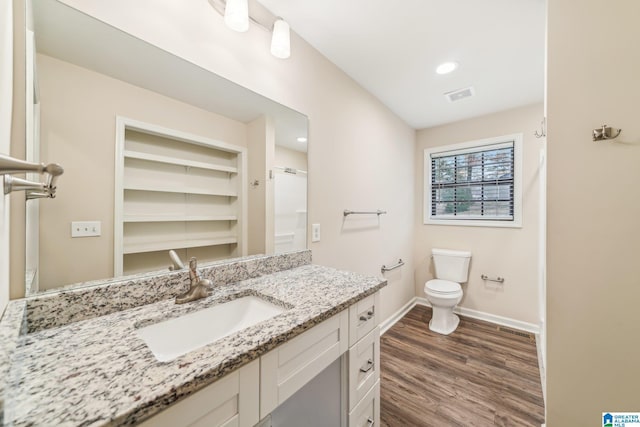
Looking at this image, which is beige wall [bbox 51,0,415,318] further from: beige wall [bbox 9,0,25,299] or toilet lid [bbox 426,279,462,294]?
toilet lid [bbox 426,279,462,294]

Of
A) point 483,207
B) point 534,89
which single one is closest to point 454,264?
point 483,207

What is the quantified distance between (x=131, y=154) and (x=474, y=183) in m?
3.21

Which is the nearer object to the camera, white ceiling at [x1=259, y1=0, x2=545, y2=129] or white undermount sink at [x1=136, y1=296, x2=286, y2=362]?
white undermount sink at [x1=136, y1=296, x2=286, y2=362]

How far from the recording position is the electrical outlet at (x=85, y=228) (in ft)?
2.61

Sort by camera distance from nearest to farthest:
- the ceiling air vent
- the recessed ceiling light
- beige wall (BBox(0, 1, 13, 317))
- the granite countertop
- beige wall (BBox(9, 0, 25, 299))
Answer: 1. the granite countertop
2. beige wall (BBox(0, 1, 13, 317))
3. beige wall (BBox(9, 0, 25, 299))
4. the recessed ceiling light
5. the ceiling air vent

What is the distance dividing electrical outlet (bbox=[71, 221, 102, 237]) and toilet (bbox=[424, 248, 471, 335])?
2.62 meters

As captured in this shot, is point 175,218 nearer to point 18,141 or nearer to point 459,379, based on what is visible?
point 18,141

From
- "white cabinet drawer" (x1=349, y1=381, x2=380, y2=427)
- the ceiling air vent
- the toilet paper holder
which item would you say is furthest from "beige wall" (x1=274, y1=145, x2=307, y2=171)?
the toilet paper holder

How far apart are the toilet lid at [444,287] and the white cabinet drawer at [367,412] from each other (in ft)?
5.09

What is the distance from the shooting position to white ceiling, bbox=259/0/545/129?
136 centimetres

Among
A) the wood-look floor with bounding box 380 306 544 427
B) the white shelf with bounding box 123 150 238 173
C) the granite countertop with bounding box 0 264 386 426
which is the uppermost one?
the white shelf with bounding box 123 150 238 173

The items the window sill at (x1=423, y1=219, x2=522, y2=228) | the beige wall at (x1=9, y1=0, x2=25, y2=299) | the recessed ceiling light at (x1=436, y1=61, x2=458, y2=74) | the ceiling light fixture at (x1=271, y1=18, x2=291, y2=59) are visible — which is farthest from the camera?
the window sill at (x1=423, y1=219, x2=522, y2=228)

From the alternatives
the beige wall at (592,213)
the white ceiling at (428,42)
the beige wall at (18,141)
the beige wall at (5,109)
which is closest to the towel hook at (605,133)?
the beige wall at (592,213)

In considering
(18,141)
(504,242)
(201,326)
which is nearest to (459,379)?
(504,242)
